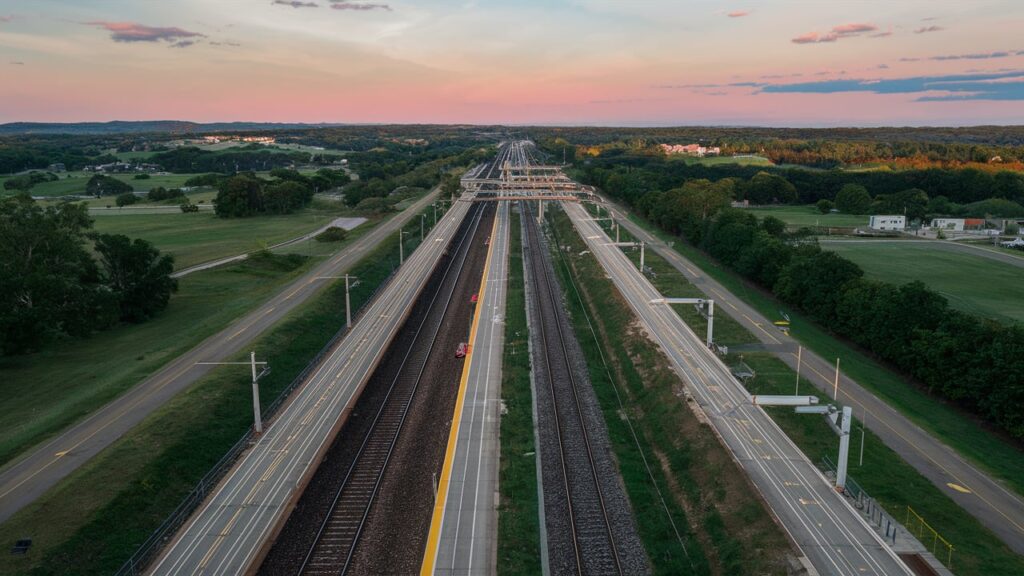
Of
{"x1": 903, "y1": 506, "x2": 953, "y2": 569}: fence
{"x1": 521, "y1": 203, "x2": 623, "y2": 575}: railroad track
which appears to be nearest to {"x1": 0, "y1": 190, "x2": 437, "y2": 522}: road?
{"x1": 521, "y1": 203, "x2": 623, "y2": 575}: railroad track

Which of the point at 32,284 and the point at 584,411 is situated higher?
the point at 32,284

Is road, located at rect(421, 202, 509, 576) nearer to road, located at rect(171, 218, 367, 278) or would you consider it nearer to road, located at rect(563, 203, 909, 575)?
road, located at rect(563, 203, 909, 575)

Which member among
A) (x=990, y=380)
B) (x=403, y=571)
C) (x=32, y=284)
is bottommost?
(x=403, y=571)

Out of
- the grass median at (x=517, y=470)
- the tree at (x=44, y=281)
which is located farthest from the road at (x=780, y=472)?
the tree at (x=44, y=281)

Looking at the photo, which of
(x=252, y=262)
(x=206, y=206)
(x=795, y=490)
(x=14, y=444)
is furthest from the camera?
(x=206, y=206)

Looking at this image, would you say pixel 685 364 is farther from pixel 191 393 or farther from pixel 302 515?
pixel 191 393

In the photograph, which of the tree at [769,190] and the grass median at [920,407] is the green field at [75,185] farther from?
the grass median at [920,407]

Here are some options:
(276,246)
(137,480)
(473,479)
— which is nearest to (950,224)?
(276,246)

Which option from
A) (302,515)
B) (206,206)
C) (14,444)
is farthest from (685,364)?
(206,206)
